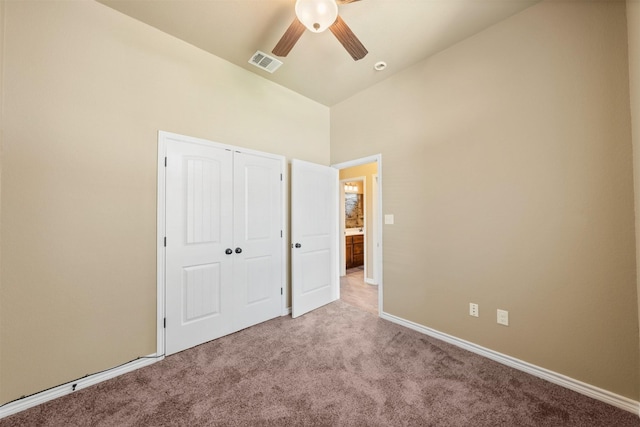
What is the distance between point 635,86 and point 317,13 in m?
2.12

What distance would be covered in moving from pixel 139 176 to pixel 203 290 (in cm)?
125

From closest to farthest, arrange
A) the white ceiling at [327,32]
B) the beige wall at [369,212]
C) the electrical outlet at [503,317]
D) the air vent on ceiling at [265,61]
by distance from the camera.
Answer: the white ceiling at [327,32] → the electrical outlet at [503,317] → the air vent on ceiling at [265,61] → the beige wall at [369,212]

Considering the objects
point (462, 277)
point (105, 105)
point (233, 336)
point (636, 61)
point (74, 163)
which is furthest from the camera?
point (233, 336)

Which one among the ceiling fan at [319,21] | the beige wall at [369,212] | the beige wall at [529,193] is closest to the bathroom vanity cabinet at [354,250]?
the beige wall at [369,212]

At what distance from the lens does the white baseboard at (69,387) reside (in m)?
1.62

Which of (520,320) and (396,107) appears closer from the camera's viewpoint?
(520,320)

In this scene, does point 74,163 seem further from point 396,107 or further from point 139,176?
point 396,107

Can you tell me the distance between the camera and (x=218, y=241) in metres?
2.60

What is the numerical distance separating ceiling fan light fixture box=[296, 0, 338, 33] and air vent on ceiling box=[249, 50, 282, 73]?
1072 millimetres

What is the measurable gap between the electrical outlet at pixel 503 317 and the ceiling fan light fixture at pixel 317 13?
2737 mm

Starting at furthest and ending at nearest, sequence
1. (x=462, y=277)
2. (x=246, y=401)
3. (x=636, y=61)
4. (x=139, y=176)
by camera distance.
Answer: (x=462, y=277) → (x=139, y=176) → (x=246, y=401) → (x=636, y=61)

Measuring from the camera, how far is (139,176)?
2154 millimetres

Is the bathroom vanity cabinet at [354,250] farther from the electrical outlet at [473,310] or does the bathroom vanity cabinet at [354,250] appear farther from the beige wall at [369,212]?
the electrical outlet at [473,310]

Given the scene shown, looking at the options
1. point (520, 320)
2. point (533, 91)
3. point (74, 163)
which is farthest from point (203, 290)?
point (533, 91)
